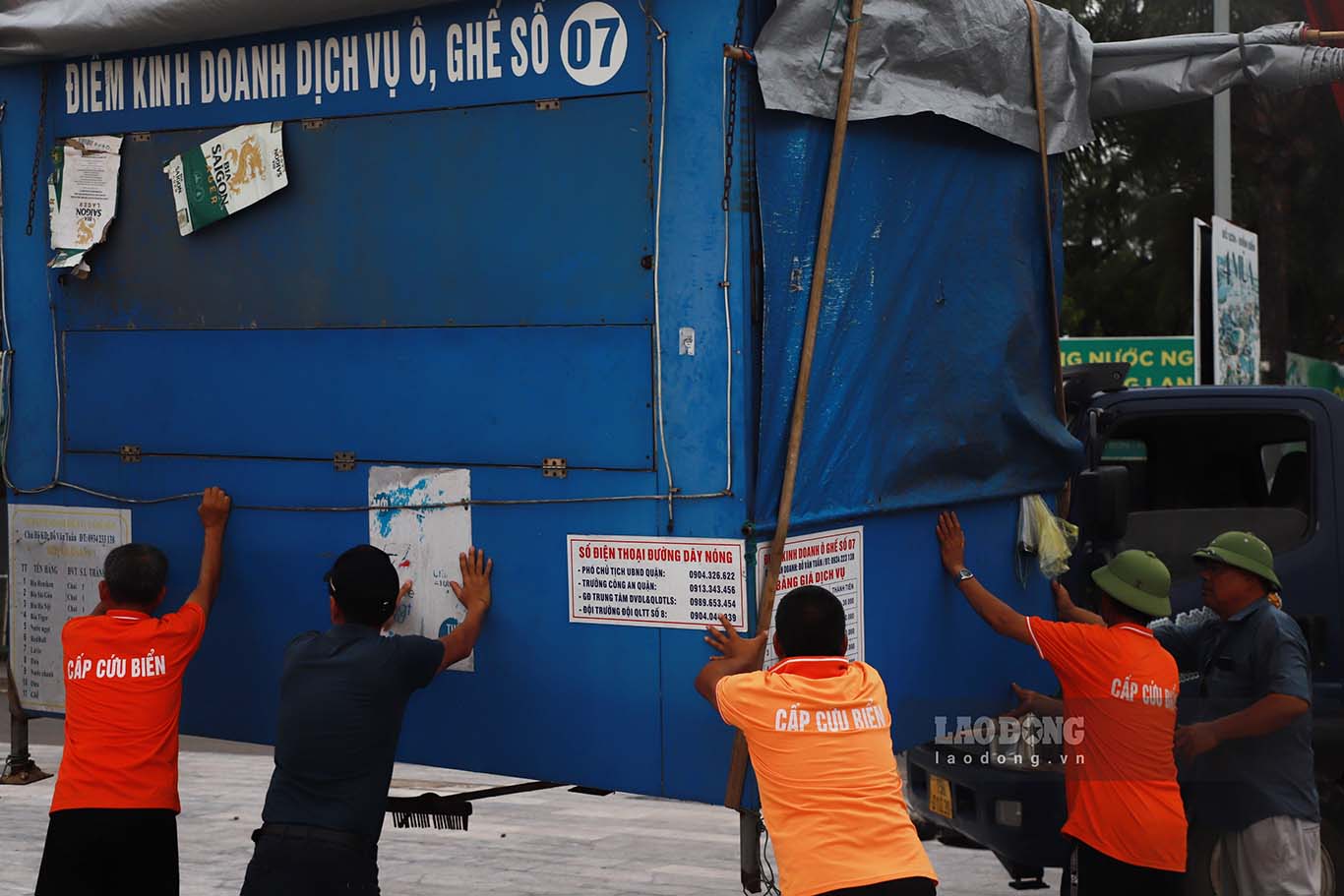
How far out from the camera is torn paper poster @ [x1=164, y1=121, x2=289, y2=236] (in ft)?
Answer: 17.7

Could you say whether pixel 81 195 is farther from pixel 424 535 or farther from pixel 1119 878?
pixel 1119 878

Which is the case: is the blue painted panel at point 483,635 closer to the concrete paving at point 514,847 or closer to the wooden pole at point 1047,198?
the wooden pole at point 1047,198

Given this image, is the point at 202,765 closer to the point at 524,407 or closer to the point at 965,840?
the point at 965,840

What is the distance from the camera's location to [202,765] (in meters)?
10.4

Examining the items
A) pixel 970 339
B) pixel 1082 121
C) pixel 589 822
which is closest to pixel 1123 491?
pixel 970 339

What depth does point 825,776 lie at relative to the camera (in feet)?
13.5

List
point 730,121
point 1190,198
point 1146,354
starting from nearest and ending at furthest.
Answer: point 730,121 → point 1146,354 → point 1190,198

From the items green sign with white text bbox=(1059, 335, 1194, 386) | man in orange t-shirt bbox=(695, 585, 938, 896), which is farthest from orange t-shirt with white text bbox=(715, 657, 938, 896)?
green sign with white text bbox=(1059, 335, 1194, 386)

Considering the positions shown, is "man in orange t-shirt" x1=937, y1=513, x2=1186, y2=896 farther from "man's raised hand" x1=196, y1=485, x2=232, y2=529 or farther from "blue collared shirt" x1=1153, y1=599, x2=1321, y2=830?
"man's raised hand" x1=196, y1=485, x2=232, y2=529

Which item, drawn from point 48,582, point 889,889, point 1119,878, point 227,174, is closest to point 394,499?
point 227,174

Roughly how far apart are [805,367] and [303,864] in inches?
77.6

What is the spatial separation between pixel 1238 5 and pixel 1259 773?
19.6 metres

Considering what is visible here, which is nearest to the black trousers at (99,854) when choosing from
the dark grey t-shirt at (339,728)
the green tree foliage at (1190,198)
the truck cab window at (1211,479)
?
the dark grey t-shirt at (339,728)

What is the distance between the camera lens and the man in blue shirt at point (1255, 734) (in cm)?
525
